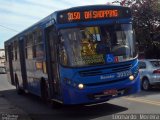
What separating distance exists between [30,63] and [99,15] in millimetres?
5785

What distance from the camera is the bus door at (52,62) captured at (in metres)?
12.9

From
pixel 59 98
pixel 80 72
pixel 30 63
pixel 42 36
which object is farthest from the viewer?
pixel 30 63

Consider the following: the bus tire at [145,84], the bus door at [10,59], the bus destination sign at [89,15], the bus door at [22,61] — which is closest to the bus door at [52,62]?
the bus destination sign at [89,15]

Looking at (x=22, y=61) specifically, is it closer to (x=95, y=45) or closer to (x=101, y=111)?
(x=101, y=111)

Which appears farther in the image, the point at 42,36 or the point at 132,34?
the point at 42,36

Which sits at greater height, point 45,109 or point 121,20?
point 121,20

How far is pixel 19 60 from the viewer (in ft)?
67.6

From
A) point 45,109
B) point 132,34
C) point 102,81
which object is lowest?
point 45,109

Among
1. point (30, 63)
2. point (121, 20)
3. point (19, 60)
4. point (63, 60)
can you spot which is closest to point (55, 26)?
point (63, 60)

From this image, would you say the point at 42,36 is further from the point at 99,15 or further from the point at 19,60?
the point at 19,60

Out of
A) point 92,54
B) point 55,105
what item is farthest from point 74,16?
point 55,105

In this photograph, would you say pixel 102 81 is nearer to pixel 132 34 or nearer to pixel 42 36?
pixel 132 34

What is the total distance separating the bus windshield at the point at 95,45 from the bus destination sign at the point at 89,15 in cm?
30

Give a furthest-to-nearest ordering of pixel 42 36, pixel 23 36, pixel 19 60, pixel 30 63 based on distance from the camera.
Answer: pixel 19 60, pixel 23 36, pixel 30 63, pixel 42 36
